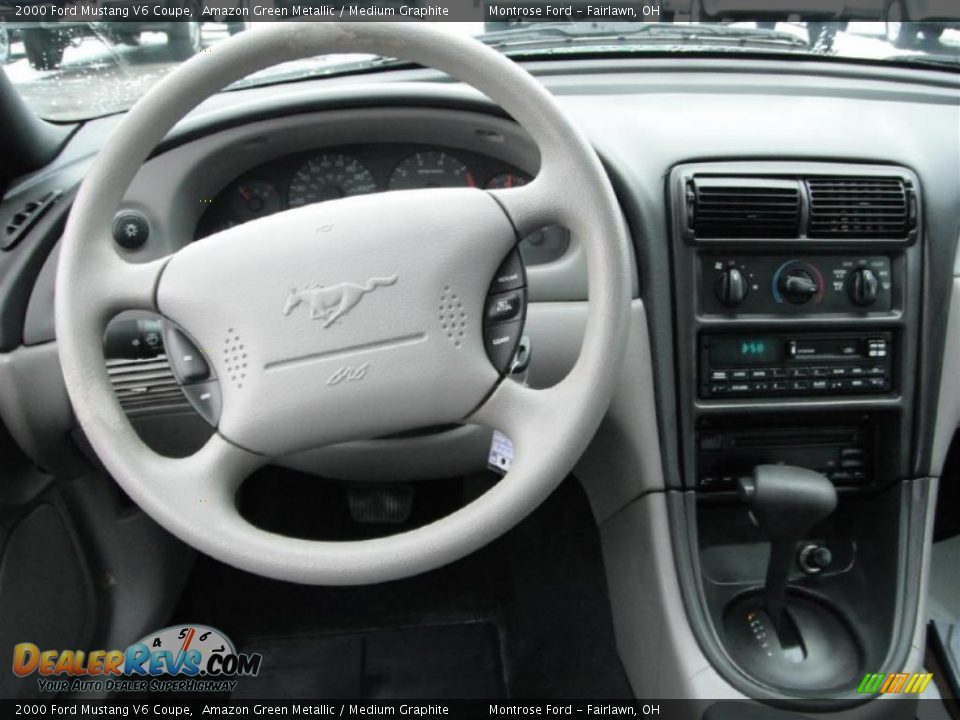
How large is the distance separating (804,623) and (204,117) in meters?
1.39

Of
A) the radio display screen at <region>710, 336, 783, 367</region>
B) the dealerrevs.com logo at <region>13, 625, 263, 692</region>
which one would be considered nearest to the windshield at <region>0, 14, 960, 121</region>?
the radio display screen at <region>710, 336, 783, 367</region>

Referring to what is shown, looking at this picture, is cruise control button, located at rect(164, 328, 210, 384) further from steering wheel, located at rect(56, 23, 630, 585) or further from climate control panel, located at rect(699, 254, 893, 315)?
climate control panel, located at rect(699, 254, 893, 315)

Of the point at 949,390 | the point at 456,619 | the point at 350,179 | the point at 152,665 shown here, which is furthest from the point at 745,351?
the point at 152,665

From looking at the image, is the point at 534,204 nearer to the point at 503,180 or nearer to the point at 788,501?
the point at 503,180

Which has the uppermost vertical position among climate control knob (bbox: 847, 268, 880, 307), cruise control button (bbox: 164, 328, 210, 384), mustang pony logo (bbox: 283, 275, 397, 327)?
mustang pony logo (bbox: 283, 275, 397, 327)

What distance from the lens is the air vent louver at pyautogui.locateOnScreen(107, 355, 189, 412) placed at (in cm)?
137

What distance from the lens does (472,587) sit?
82.1 inches

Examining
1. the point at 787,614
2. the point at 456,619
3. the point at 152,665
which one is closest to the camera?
the point at 787,614

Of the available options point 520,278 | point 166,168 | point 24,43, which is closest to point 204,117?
point 166,168

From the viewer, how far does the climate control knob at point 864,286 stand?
147 centimetres

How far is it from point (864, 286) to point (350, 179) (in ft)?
3.01

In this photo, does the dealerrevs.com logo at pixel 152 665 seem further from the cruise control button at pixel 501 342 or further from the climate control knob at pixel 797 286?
the climate control knob at pixel 797 286

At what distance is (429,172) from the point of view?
151cm

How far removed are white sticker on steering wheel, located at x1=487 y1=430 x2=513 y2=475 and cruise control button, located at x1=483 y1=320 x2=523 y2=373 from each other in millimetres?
94
